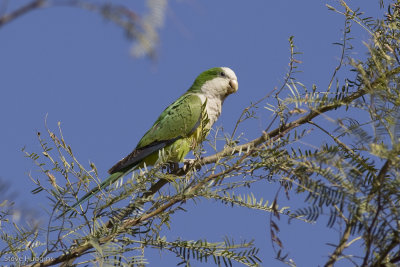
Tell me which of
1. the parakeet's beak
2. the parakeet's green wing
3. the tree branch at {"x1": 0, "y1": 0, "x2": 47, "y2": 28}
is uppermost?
the parakeet's beak

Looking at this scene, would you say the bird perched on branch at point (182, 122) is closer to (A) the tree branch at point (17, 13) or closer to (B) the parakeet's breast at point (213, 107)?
(B) the parakeet's breast at point (213, 107)

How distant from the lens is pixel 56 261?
1539 mm

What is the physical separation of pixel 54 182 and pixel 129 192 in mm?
Answer: 242

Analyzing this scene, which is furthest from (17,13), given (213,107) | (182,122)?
(213,107)

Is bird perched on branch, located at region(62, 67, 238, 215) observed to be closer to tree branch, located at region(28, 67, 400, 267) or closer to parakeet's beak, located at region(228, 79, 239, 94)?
parakeet's beak, located at region(228, 79, 239, 94)

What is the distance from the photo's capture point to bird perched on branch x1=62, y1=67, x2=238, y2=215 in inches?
132

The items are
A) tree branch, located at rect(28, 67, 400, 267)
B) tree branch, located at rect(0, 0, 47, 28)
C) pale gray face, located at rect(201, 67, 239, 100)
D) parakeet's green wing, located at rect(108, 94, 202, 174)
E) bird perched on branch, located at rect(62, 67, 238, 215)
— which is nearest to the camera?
tree branch, located at rect(0, 0, 47, 28)

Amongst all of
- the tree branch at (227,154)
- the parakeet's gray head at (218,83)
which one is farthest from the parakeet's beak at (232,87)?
the tree branch at (227,154)

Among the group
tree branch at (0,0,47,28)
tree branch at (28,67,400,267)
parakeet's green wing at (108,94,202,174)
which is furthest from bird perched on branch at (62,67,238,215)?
tree branch at (0,0,47,28)

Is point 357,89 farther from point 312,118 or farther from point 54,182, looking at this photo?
point 54,182

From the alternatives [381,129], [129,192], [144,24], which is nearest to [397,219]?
[381,129]

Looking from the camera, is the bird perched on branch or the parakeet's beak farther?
the parakeet's beak

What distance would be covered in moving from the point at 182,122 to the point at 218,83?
2.08 ft

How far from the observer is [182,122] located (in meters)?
3.71
